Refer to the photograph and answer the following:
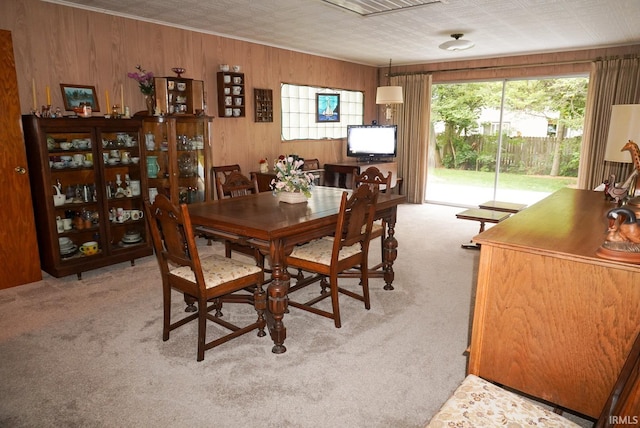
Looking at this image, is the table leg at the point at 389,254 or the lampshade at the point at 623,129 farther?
the table leg at the point at 389,254

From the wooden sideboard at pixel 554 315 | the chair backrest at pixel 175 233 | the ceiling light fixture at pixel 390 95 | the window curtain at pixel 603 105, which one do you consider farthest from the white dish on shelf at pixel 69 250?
the window curtain at pixel 603 105

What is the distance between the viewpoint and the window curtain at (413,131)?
7215 millimetres

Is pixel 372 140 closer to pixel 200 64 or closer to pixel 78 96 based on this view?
pixel 200 64

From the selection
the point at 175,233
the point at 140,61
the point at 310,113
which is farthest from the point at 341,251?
the point at 310,113

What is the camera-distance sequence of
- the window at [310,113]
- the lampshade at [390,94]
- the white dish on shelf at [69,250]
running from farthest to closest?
1. the lampshade at [390,94]
2. the window at [310,113]
3. the white dish on shelf at [69,250]

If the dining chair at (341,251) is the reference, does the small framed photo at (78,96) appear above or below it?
above

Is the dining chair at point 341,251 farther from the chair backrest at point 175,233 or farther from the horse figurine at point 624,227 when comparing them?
the horse figurine at point 624,227

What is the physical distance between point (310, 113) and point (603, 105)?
4.04 m

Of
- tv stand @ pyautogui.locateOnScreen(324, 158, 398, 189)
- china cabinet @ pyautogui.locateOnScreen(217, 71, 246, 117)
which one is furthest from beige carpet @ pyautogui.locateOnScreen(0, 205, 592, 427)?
tv stand @ pyautogui.locateOnScreen(324, 158, 398, 189)

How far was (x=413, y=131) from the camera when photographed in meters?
7.39

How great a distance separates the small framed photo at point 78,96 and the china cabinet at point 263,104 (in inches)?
79.5

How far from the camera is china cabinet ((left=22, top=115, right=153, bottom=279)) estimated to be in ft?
11.7

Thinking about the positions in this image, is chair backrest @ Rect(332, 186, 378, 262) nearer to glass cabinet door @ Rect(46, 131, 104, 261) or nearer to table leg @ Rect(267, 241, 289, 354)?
table leg @ Rect(267, 241, 289, 354)

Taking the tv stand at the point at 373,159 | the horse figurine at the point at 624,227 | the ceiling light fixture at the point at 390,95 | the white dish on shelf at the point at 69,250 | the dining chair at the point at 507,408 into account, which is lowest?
the white dish on shelf at the point at 69,250
